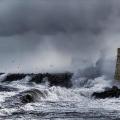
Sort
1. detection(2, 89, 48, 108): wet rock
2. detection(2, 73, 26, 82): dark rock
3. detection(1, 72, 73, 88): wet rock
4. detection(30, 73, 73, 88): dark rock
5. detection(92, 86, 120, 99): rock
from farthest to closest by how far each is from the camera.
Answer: detection(2, 73, 26, 82): dark rock
detection(1, 72, 73, 88): wet rock
detection(30, 73, 73, 88): dark rock
detection(92, 86, 120, 99): rock
detection(2, 89, 48, 108): wet rock

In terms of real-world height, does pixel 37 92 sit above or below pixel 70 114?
above

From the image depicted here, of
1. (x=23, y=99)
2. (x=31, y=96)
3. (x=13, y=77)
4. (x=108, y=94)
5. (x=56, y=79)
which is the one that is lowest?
(x=23, y=99)

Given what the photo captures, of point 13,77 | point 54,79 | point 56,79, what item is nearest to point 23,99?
point 56,79

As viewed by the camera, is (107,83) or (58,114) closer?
(58,114)

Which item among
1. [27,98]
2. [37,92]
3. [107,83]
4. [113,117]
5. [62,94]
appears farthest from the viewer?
[107,83]

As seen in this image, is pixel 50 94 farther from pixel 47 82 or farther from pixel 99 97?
pixel 47 82

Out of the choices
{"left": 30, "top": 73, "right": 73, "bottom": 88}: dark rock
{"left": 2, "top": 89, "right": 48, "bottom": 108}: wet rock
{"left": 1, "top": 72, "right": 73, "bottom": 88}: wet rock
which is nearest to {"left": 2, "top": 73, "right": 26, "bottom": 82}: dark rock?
{"left": 1, "top": 72, "right": 73, "bottom": 88}: wet rock

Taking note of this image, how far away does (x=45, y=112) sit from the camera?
35.3 metres

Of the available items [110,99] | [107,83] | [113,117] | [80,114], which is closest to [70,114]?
[80,114]

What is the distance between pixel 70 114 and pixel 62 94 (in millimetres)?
22286

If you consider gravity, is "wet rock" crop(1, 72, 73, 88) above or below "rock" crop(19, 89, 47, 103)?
above

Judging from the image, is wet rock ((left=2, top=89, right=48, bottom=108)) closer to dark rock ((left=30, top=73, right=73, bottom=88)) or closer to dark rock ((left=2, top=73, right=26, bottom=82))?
dark rock ((left=30, top=73, right=73, bottom=88))

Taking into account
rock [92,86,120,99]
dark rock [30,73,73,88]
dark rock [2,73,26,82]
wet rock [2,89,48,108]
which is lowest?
wet rock [2,89,48,108]

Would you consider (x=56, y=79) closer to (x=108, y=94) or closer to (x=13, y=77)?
(x=13, y=77)
